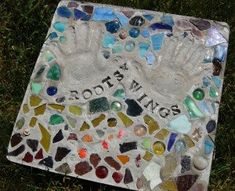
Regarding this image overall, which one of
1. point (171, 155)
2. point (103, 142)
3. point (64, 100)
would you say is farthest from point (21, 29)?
point (171, 155)

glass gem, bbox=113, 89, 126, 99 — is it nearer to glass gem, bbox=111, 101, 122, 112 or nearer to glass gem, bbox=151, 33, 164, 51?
glass gem, bbox=111, 101, 122, 112

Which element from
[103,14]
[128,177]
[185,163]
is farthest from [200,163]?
[103,14]

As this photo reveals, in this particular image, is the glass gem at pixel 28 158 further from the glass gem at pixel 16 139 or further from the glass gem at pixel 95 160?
the glass gem at pixel 95 160

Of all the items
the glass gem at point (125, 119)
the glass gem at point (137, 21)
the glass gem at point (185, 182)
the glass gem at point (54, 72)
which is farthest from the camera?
the glass gem at point (137, 21)

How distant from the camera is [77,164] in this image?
220cm

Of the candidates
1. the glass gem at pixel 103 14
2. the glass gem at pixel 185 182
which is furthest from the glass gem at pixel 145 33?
the glass gem at pixel 185 182

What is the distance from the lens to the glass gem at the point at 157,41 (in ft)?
7.86

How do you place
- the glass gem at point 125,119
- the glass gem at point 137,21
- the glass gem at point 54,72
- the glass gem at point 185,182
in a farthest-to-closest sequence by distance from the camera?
1. the glass gem at point 137,21
2. the glass gem at point 54,72
3. the glass gem at point 125,119
4. the glass gem at point 185,182

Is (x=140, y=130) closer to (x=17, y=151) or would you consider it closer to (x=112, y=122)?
(x=112, y=122)

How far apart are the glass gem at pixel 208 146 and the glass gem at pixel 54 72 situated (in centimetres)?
62

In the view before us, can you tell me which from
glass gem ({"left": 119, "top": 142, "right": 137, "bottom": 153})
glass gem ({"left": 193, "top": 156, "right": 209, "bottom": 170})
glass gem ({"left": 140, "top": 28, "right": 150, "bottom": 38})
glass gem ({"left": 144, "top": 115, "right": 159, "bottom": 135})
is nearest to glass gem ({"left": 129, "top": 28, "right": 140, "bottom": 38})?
glass gem ({"left": 140, "top": 28, "right": 150, "bottom": 38})

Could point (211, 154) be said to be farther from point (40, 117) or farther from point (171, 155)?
point (40, 117)

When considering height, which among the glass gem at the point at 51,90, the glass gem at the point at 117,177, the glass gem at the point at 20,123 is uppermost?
the glass gem at the point at 51,90

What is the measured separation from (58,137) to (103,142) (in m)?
0.17
